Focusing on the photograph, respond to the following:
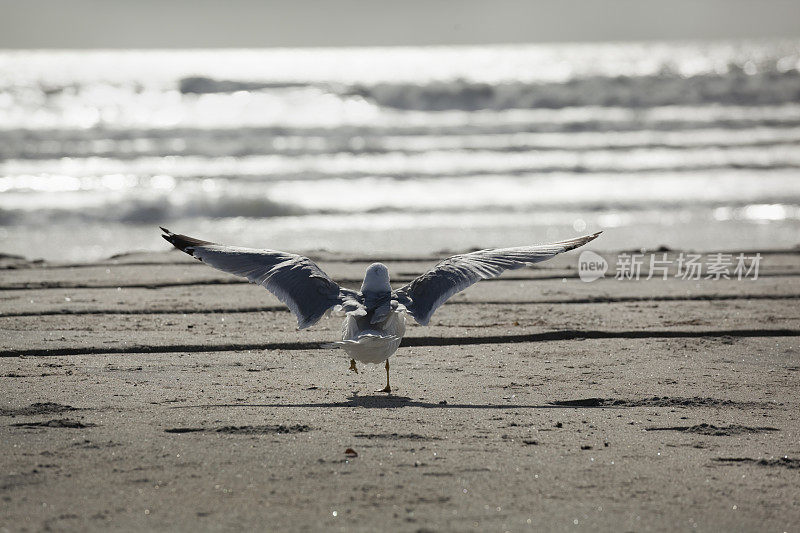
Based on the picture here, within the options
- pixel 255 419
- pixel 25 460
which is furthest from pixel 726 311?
pixel 25 460

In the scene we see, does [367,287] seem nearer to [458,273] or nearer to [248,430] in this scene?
[458,273]

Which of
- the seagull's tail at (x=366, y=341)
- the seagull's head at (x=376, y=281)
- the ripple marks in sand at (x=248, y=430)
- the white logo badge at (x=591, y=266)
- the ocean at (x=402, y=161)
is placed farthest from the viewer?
the ocean at (x=402, y=161)

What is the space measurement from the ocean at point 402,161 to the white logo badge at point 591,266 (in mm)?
1423

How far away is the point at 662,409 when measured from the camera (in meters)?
4.47

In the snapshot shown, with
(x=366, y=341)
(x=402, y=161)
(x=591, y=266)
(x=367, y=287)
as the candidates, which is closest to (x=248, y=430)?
(x=366, y=341)

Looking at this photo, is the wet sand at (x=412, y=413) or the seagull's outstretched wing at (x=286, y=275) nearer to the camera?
the wet sand at (x=412, y=413)

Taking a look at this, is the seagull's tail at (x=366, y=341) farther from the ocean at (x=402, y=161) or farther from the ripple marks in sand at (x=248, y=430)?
the ocean at (x=402, y=161)

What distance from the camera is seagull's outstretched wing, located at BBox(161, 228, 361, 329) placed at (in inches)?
192

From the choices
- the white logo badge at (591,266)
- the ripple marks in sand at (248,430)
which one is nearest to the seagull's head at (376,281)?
the ripple marks in sand at (248,430)

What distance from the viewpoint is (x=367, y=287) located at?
4.87 metres

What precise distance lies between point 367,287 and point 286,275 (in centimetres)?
48

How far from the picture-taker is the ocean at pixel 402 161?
11.6 m

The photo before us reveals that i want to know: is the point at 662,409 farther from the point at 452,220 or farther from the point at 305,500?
the point at 452,220

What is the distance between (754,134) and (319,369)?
1802 cm
